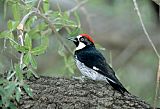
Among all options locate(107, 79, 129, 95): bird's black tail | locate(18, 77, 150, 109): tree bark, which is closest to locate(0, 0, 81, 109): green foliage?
locate(18, 77, 150, 109): tree bark

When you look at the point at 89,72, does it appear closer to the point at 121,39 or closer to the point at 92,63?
the point at 92,63

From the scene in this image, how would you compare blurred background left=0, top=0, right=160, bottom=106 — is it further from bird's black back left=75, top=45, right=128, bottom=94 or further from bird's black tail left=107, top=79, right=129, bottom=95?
bird's black tail left=107, top=79, right=129, bottom=95

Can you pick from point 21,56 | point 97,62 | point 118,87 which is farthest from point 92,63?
point 21,56

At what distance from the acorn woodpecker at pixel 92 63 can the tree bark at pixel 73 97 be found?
16 cm

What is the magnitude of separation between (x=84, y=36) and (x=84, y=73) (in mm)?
518

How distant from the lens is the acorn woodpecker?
560 cm

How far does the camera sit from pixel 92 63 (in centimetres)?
598

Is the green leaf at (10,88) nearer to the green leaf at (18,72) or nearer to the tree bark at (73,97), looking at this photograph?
the green leaf at (18,72)

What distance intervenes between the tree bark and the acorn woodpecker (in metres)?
0.16

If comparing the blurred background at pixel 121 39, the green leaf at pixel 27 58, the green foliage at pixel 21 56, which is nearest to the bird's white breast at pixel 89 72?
the green foliage at pixel 21 56

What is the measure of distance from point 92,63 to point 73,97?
92cm

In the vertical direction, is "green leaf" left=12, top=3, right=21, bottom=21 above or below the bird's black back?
above

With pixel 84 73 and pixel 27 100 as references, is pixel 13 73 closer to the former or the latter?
pixel 27 100

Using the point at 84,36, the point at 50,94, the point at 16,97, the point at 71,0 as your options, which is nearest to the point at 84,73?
the point at 84,36
